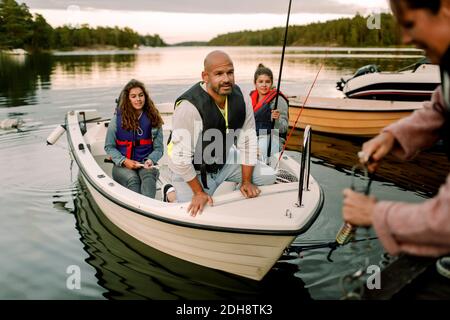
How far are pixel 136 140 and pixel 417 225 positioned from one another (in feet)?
14.3

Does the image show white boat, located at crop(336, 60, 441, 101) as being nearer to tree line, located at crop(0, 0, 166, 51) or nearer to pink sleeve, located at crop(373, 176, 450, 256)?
pink sleeve, located at crop(373, 176, 450, 256)

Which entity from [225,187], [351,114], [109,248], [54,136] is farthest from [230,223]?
[351,114]

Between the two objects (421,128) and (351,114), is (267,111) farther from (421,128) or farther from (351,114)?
(351,114)

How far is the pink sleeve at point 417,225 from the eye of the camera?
1.09 metres

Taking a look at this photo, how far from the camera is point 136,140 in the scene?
16.6 feet

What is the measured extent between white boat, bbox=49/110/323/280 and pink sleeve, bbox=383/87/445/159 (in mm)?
1676

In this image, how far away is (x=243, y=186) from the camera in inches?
146

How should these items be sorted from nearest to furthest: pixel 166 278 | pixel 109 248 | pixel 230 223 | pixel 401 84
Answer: pixel 230 223
pixel 166 278
pixel 109 248
pixel 401 84

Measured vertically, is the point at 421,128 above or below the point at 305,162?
above

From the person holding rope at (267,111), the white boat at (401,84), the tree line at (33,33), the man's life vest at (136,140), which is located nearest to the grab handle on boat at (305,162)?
the person holding rope at (267,111)

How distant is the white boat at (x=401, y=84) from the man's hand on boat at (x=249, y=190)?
7.33m

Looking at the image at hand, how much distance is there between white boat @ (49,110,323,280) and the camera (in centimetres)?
330
